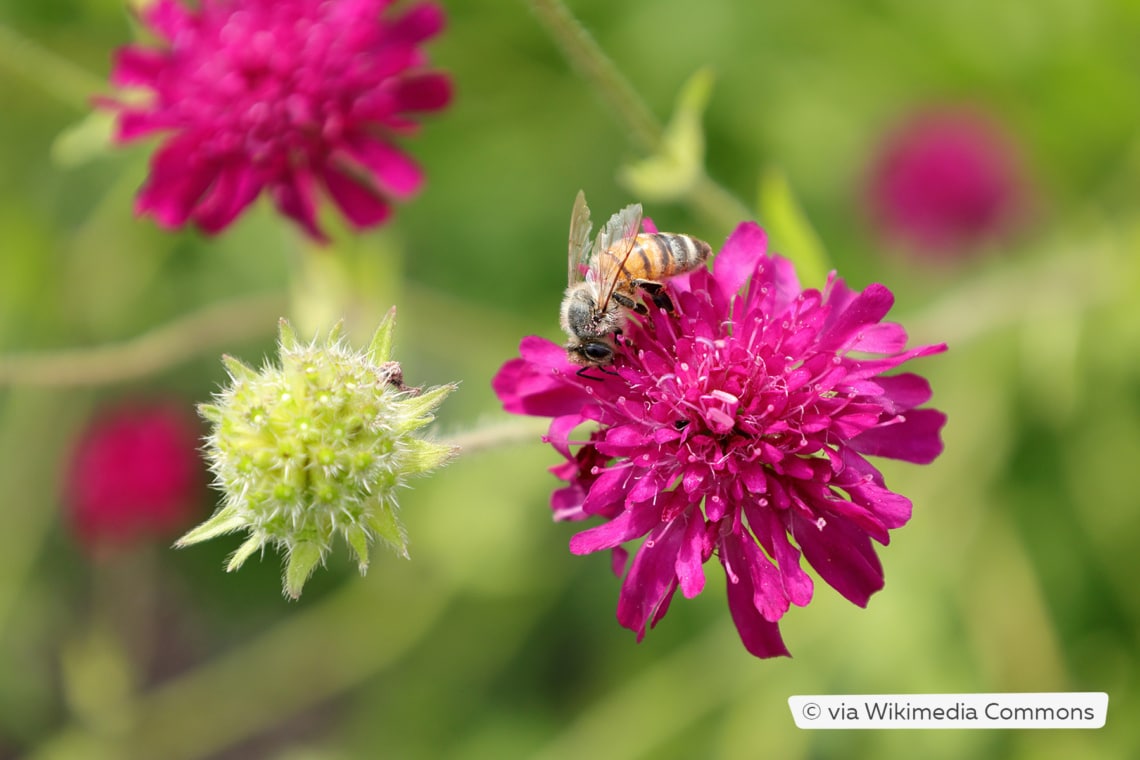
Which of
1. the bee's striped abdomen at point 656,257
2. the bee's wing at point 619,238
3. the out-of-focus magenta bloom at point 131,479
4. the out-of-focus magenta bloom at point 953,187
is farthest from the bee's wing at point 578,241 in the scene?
the out-of-focus magenta bloom at point 131,479

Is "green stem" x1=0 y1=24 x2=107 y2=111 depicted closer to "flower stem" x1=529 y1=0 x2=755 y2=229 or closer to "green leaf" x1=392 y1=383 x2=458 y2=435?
"flower stem" x1=529 y1=0 x2=755 y2=229

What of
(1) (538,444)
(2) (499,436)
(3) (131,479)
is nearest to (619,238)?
(2) (499,436)

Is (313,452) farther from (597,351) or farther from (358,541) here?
(597,351)

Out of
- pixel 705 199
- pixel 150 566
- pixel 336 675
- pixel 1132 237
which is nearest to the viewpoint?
pixel 705 199

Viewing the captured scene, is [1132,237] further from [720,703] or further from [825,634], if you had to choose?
[720,703]

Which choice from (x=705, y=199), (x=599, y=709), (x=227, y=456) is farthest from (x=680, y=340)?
(x=599, y=709)

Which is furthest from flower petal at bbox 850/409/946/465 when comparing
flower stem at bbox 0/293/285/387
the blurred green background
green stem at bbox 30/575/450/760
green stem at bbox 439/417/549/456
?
green stem at bbox 30/575/450/760
